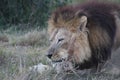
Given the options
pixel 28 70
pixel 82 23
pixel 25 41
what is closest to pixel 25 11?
pixel 25 41

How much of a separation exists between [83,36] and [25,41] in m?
3.06

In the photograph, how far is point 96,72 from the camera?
4141mm

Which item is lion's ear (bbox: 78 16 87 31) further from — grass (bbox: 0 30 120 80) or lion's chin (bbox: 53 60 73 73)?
grass (bbox: 0 30 120 80)

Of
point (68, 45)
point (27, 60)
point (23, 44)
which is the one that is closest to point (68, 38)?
point (68, 45)

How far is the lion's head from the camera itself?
12.8 feet

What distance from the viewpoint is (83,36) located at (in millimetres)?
3957

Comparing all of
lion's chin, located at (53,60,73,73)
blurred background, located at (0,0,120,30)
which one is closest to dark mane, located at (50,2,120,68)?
lion's chin, located at (53,60,73,73)

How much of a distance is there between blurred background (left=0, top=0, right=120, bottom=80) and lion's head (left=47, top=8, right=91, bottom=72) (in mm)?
190

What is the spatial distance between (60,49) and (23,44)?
2.91 m

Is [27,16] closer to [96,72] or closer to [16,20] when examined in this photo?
[16,20]

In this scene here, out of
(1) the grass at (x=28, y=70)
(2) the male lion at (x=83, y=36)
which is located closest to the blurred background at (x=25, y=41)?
(1) the grass at (x=28, y=70)

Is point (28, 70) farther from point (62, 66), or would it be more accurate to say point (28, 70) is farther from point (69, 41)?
point (69, 41)

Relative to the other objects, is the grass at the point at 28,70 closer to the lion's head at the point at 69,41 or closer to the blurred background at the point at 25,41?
the blurred background at the point at 25,41

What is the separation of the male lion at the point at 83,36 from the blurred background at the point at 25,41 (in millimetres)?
179
